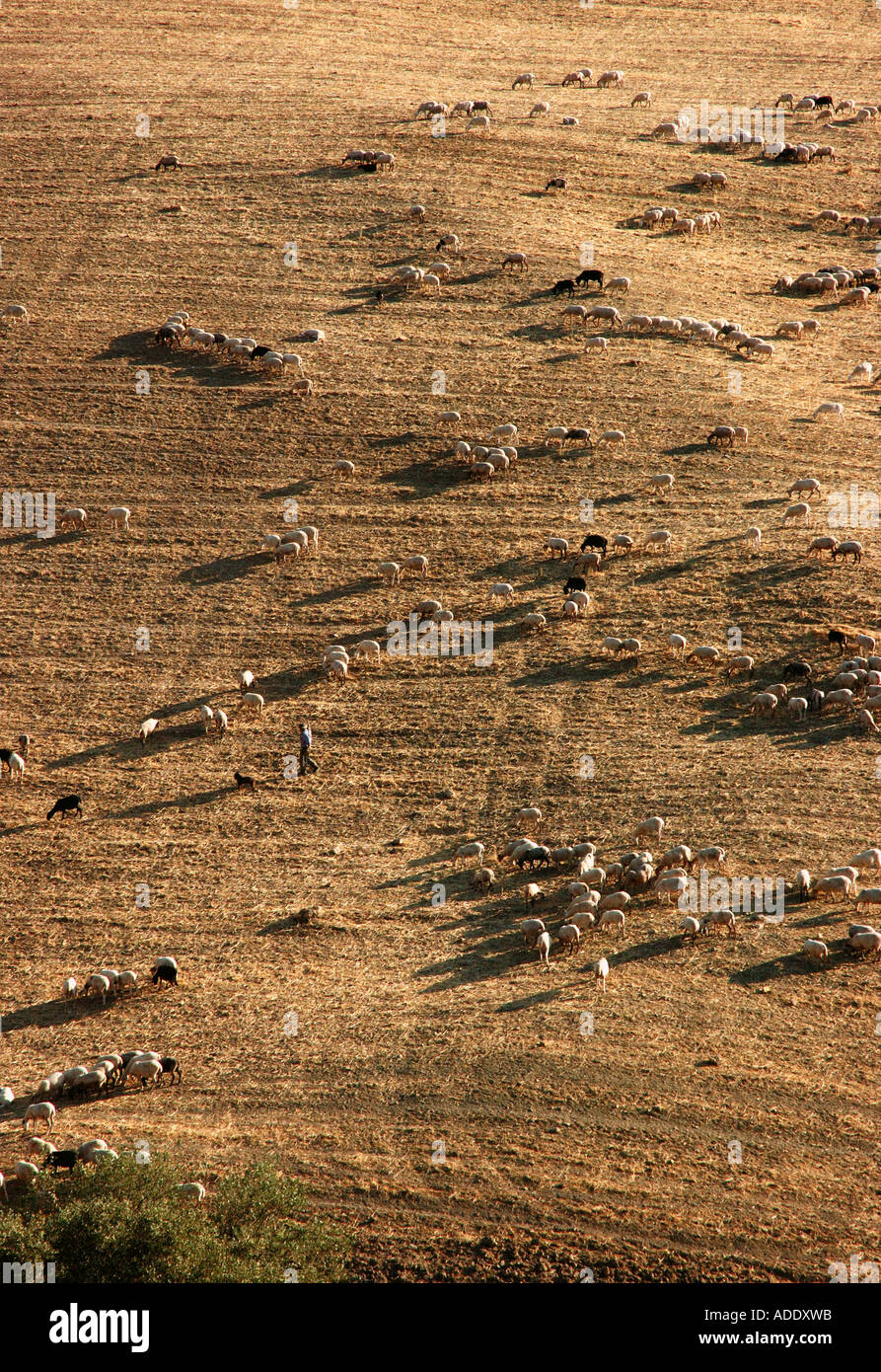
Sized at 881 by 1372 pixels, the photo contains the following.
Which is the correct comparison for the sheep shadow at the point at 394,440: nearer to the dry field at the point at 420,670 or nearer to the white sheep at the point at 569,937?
the dry field at the point at 420,670

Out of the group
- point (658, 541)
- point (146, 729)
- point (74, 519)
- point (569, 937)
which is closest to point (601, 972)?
point (569, 937)

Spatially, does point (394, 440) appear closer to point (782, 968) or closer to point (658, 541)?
point (658, 541)

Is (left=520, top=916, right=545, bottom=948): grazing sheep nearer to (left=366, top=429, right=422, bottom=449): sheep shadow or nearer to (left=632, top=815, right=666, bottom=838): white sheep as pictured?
(left=632, top=815, right=666, bottom=838): white sheep

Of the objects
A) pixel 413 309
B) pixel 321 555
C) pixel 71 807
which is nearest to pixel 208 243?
pixel 413 309

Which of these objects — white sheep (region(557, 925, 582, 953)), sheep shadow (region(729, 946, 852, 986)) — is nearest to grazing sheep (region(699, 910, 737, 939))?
sheep shadow (region(729, 946, 852, 986))

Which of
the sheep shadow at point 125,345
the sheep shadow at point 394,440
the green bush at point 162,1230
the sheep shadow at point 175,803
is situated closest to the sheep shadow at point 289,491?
the sheep shadow at point 394,440

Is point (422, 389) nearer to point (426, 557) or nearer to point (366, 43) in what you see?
point (426, 557)
